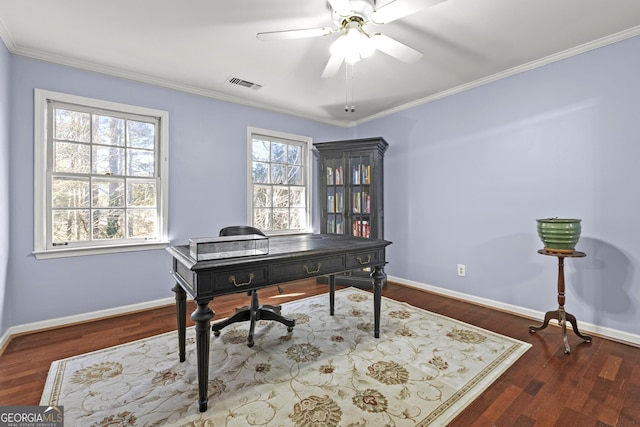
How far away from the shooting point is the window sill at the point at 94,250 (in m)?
2.58

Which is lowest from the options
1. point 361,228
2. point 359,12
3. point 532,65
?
point 361,228

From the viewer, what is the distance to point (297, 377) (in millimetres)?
1827

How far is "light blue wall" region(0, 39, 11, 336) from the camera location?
7.34 ft

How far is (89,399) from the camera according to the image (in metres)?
1.63

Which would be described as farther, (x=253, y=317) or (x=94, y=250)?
(x=94, y=250)

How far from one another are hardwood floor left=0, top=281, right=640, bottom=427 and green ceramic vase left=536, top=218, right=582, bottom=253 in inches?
30.9

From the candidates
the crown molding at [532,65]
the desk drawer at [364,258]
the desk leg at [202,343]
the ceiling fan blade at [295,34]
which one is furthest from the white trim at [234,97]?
the desk leg at [202,343]

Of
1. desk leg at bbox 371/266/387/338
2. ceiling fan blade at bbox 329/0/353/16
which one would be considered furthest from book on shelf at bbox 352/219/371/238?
ceiling fan blade at bbox 329/0/353/16

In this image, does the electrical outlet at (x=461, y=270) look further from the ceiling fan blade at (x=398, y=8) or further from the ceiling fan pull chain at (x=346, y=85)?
the ceiling fan blade at (x=398, y=8)

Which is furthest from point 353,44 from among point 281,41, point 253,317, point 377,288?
point 253,317

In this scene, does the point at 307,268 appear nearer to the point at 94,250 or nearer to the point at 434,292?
the point at 94,250

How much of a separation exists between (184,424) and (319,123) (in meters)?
4.06

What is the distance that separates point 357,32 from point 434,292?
10.2ft

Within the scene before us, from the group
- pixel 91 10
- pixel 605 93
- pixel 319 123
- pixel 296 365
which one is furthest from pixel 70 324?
pixel 605 93
